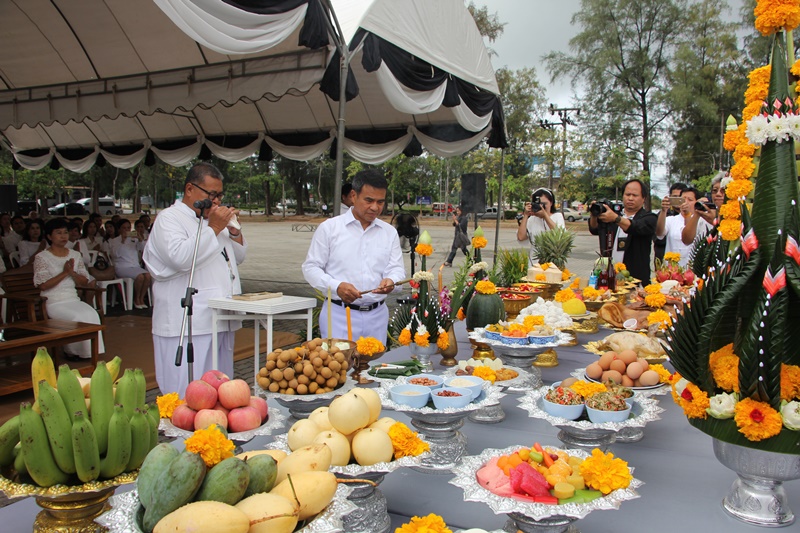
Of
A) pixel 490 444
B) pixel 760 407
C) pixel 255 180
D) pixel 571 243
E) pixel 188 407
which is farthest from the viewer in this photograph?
pixel 255 180

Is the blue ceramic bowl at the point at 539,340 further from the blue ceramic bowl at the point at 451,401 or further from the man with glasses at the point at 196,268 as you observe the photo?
the man with glasses at the point at 196,268

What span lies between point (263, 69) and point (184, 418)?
430cm

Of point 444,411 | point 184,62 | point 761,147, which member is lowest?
point 444,411

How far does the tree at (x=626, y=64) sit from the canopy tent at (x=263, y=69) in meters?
25.3

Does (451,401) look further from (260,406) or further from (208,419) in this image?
(208,419)

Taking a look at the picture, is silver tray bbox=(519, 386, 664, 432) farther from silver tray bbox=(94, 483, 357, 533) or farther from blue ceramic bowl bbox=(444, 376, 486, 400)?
silver tray bbox=(94, 483, 357, 533)

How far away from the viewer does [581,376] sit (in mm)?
2406

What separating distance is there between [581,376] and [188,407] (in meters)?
1.57

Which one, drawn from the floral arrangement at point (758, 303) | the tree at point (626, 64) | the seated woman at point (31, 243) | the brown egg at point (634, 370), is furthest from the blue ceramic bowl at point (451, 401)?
the tree at point (626, 64)

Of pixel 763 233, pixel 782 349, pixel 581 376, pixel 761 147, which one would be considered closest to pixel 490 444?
pixel 581 376

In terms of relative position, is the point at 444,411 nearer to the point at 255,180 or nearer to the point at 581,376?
the point at 581,376

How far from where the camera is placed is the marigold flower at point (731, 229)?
1561 millimetres

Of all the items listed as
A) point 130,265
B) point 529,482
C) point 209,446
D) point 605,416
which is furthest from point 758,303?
point 130,265

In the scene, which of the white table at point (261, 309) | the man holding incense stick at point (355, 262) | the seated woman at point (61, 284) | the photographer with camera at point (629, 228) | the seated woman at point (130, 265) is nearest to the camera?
the white table at point (261, 309)
